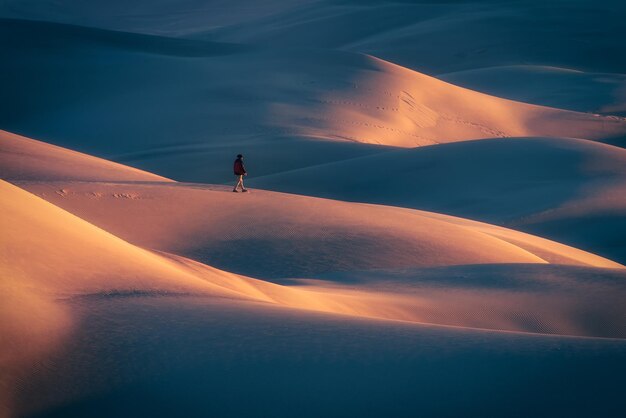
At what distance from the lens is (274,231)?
10.0 meters

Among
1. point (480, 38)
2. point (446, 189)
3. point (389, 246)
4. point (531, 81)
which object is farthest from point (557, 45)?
point (389, 246)

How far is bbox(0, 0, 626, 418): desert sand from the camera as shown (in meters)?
4.12

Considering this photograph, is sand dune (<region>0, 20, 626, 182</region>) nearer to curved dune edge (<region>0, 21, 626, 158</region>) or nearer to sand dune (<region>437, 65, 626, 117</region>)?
curved dune edge (<region>0, 21, 626, 158</region>)

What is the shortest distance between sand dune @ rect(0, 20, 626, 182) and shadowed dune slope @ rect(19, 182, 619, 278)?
30.8ft

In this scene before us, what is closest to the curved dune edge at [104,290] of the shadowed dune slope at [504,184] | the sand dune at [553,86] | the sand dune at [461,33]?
the shadowed dune slope at [504,184]

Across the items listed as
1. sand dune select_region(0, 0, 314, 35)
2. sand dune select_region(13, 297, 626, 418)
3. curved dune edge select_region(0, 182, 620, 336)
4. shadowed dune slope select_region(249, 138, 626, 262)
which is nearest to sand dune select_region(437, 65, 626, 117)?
shadowed dune slope select_region(249, 138, 626, 262)

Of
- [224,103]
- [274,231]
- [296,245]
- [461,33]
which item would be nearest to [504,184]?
[274,231]

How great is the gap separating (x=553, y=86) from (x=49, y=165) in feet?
104

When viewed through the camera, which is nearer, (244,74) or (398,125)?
(398,125)

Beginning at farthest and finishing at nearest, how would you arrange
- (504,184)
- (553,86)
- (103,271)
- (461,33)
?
(461,33)
(553,86)
(504,184)
(103,271)

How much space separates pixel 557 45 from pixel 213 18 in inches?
1752

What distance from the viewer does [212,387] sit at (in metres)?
4.08

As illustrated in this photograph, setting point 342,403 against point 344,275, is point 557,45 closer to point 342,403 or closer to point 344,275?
point 344,275

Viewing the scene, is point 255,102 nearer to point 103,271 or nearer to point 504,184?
point 504,184
